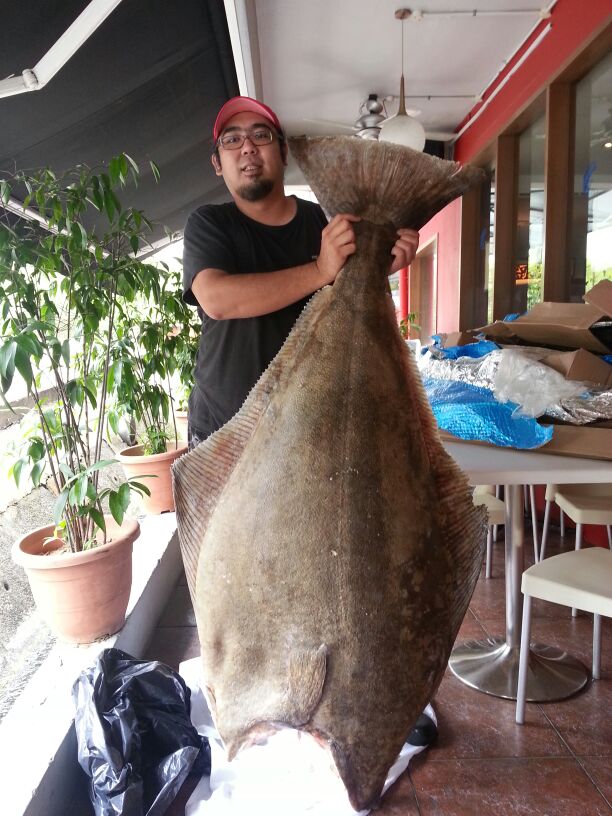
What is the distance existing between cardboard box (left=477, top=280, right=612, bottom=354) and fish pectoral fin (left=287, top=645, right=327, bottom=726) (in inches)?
59.7

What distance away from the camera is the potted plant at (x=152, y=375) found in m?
2.96

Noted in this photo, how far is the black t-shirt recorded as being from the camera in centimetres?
133

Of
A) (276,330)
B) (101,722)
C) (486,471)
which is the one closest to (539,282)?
(486,471)

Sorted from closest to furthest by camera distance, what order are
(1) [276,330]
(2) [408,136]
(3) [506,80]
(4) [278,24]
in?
1. (1) [276,330]
2. (2) [408,136]
3. (4) [278,24]
4. (3) [506,80]

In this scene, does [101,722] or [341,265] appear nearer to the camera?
[341,265]

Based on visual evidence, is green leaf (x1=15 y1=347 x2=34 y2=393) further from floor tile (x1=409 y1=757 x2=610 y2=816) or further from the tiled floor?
floor tile (x1=409 y1=757 x2=610 y2=816)

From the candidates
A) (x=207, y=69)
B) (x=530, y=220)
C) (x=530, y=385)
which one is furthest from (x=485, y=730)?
(x=207, y=69)

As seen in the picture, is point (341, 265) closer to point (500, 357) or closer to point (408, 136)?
point (500, 357)

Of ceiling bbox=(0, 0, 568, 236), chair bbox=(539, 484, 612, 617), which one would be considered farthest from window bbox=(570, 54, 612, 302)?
chair bbox=(539, 484, 612, 617)

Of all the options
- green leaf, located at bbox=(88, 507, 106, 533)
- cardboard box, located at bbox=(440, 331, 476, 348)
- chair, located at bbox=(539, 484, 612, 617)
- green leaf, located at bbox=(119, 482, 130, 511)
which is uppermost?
cardboard box, located at bbox=(440, 331, 476, 348)

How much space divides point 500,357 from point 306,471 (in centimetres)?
125

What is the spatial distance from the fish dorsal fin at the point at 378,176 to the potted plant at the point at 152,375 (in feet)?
6.74

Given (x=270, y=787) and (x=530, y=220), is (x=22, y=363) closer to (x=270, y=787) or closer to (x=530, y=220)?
(x=270, y=787)

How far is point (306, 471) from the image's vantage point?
831 mm
